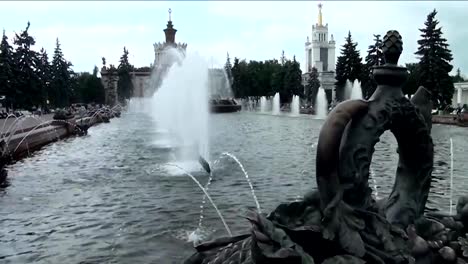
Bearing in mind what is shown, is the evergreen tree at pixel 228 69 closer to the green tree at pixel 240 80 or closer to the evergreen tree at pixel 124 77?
the green tree at pixel 240 80

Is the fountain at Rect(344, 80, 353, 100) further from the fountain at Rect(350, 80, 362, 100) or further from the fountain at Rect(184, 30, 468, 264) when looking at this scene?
the fountain at Rect(184, 30, 468, 264)

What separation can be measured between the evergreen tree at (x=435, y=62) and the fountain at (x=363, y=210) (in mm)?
37102

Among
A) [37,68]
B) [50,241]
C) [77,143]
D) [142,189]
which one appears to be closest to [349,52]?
[37,68]

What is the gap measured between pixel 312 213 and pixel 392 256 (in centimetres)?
58

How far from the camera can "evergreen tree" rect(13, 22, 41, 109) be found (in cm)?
4172

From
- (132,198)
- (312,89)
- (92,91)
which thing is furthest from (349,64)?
(92,91)

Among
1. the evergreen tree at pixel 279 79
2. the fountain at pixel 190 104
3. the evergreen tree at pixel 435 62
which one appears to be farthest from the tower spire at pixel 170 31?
the fountain at pixel 190 104

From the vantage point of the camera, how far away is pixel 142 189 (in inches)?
379

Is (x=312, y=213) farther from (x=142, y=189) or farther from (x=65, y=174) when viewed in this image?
(x=65, y=174)

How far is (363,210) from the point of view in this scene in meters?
3.41

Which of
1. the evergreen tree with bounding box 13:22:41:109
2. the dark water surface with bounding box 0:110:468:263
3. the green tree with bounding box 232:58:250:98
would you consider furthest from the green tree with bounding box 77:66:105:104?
the dark water surface with bounding box 0:110:468:263

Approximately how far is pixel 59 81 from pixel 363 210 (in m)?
59.7

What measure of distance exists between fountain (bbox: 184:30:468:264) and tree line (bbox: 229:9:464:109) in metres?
3.44

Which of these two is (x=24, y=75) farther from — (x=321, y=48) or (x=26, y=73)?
(x=321, y=48)
